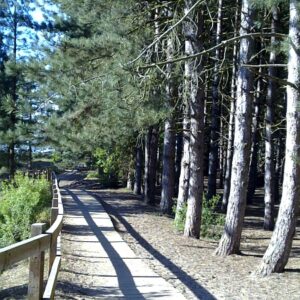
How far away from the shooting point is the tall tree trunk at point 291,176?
9.53 m

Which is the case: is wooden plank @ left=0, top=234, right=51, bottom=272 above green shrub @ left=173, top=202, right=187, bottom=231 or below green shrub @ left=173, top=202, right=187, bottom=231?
above

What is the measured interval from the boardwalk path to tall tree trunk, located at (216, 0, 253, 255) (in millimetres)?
2630

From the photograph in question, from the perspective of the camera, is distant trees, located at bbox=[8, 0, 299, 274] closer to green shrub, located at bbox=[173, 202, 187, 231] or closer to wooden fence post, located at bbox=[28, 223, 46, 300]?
green shrub, located at bbox=[173, 202, 187, 231]

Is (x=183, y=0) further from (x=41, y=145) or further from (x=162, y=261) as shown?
(x=41, y=145)

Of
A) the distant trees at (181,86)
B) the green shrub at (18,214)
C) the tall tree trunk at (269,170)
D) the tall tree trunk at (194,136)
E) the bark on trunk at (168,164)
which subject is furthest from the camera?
the bark on trunk at (168,164)

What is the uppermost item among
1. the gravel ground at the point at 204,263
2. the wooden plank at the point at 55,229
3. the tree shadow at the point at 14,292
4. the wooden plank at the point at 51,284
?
the wooden plank at the point at 55,229

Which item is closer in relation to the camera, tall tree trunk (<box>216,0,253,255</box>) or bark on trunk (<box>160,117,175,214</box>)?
tall tree trunk (<box>216,0,253,255</box>)

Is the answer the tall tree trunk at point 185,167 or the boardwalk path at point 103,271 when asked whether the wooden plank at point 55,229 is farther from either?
the tall tree trunk at point 185,167

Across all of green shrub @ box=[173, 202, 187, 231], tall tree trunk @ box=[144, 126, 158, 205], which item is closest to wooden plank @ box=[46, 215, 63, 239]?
green shrub @ box=[173, 202, 187, 231]

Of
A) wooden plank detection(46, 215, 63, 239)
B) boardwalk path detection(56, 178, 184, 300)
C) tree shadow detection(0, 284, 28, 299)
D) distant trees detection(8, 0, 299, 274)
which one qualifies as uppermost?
distant trees detection(8, 0, 299, 274)

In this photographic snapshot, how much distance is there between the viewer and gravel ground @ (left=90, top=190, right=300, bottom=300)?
28.0 feet

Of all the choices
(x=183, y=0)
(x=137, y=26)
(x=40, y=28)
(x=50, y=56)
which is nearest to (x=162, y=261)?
(x=183, y=0)

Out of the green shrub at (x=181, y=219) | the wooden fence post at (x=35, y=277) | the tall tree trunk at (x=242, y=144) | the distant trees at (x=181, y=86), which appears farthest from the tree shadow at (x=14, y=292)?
the green shrub at (x=181, y=219)

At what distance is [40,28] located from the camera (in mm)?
28656
